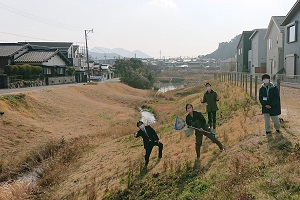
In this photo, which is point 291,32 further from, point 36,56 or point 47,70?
point 36,56

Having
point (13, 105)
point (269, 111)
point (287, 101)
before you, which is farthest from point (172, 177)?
point (13, 105)

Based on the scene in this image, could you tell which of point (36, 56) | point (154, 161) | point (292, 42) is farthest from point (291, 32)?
point (36, 56)

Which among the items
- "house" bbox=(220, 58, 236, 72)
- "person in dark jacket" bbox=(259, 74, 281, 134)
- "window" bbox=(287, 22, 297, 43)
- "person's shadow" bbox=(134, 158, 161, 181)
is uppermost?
"window" bbox=(287, 22, 297, 43)

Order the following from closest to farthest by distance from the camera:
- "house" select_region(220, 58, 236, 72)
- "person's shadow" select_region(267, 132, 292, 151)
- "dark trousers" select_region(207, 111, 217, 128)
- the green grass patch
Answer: "person's shadow" select_region(267, 132, 292, 151)
"dark trousers" select_region(207, 111, 217, 128)
the green grass patch
"house" select_region(220, 58, 236, 72)

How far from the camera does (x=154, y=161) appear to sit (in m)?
10.1

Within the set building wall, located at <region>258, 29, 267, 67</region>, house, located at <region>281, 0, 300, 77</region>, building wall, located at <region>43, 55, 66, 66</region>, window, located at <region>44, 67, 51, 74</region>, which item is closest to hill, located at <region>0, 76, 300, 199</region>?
house, located at <region>281, 0, 300, 77</region>

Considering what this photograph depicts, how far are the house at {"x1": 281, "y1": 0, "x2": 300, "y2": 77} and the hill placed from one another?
713cm

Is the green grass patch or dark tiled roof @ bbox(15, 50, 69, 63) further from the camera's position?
dark tiled roof @ bbox(15, 50, 69, 63)

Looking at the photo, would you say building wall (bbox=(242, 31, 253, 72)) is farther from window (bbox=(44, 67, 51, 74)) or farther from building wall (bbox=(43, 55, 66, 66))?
window (bbox=(44, 67, 51, 74))

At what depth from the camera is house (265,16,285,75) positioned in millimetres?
30047

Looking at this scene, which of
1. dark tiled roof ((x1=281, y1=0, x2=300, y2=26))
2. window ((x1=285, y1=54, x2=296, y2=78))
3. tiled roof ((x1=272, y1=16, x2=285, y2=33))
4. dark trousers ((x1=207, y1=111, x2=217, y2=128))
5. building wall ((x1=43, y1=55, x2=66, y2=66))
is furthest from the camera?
building wall ((x1=43, y1=55, x2=66, y2=66))

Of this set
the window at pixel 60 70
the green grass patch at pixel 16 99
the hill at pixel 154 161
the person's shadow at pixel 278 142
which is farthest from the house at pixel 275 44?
the window at pixel 60 70

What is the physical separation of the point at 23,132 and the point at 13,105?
4.82 meters

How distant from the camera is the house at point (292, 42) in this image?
23.9m
